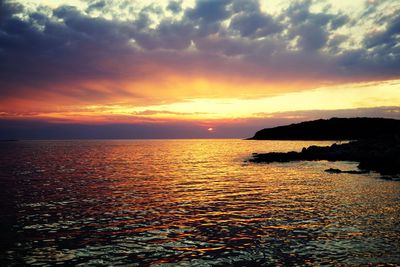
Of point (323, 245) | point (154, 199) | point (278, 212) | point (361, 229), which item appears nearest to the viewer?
point (323, 245)

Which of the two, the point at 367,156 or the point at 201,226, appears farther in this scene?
the point at 367,156

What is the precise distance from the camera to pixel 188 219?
2036cm

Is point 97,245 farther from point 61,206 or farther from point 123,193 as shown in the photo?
point 123,193

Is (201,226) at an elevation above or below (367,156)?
below

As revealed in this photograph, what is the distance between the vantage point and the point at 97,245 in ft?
49.6

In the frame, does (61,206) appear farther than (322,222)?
Yes

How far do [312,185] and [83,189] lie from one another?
25857mm

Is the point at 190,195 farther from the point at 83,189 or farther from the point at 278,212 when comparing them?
the point at 83,189

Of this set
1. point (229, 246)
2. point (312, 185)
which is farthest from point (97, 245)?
point (312, 185)

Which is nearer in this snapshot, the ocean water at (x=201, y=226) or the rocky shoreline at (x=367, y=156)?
the ocean water at (x=201, y=226)

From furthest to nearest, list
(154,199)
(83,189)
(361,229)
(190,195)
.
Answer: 1. (83,189)
2. (190,195)
3. (154,199)
4. (361,229)

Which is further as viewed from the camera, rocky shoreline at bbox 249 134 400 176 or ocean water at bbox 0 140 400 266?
rocky shoreline at bbox 249 134 400 176

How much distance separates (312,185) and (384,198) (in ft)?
32.6

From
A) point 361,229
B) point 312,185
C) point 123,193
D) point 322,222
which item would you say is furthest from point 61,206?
point 312,185
